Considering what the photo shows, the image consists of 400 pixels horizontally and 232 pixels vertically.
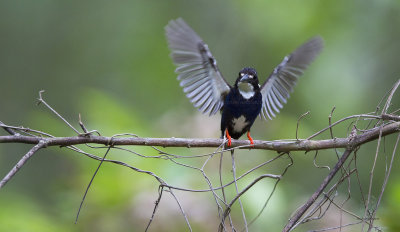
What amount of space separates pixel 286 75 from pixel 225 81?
49 cm

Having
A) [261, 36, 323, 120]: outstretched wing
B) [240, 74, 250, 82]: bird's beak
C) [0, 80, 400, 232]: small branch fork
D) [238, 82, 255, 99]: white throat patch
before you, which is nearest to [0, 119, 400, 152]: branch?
[0, 80, 400, 232]: small branch fork

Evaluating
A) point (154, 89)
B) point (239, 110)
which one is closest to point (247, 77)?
point (239, 110)

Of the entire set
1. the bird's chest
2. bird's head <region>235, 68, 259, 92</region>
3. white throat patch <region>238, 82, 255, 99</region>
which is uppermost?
bird's head <region>235, 68, 259, 92</region>

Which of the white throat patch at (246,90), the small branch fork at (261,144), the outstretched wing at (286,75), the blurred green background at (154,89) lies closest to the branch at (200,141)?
the small branch fork at (261,144)

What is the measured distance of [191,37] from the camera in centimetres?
390

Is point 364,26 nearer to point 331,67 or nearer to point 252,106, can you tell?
point 331,67

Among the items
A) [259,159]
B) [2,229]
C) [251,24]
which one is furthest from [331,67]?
[2,229]

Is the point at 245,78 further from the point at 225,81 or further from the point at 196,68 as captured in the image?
the point at 196,68

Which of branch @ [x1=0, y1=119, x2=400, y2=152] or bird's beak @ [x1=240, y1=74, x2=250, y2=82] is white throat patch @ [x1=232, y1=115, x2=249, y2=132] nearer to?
bird's beak @ [x1=240, y1=74, x2=250, y2=82]

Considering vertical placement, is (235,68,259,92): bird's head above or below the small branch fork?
above

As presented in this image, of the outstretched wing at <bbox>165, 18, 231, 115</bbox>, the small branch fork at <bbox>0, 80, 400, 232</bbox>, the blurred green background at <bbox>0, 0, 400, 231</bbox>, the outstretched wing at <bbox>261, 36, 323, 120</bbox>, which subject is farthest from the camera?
the blurred green background at <bbox>0, 0, 400, 231</bbox>

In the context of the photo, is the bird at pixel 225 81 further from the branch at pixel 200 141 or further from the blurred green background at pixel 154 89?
the branch at pixel 200 141

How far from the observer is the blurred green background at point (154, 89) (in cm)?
430

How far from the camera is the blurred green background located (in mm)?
4301
